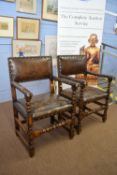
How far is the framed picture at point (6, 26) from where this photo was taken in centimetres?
244

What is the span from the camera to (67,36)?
264 cm

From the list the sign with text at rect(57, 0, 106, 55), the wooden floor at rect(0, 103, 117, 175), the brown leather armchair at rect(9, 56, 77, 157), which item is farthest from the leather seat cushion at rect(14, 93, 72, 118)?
the sign with text at rect(57, 0, 106, 55)

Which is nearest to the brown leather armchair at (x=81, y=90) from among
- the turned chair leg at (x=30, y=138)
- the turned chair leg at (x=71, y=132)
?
the turned chair leg at (x=71, y=132)

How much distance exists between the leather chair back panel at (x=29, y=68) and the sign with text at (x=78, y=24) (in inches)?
29.1

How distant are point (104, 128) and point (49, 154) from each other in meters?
0.86

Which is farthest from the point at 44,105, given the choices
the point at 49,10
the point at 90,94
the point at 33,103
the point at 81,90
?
the point at 49,10

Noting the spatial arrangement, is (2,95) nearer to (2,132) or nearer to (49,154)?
(2,132)

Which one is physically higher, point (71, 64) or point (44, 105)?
point (71, 64)

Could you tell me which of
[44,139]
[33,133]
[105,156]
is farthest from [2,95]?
[105,156]

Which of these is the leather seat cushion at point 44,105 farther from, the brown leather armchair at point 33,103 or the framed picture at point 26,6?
the framed picture at point 26,6

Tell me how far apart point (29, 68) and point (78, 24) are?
1278 mm

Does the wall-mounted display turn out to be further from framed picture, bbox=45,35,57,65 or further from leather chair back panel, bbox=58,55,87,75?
leather chair back panel, bbox=58,55,87,75

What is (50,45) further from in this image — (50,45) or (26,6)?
(26,6)

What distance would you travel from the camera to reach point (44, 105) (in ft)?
5.51
